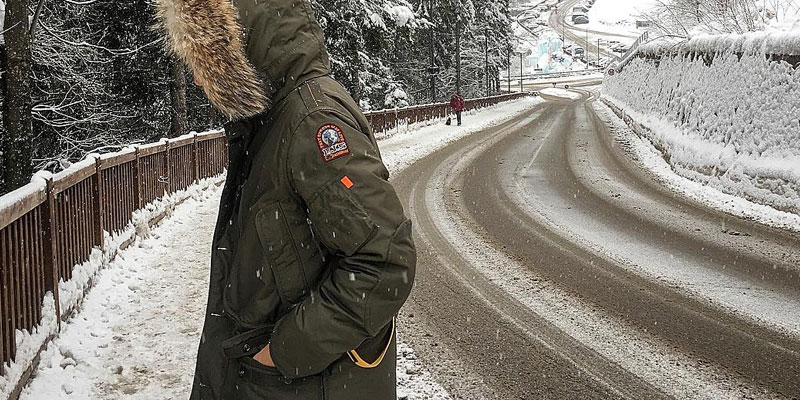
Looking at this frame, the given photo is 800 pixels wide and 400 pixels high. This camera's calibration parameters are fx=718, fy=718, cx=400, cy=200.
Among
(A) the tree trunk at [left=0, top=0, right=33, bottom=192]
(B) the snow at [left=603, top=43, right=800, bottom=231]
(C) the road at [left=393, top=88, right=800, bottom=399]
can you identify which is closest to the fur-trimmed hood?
(C) the road at [left=393, top=88, right=800, bottom=399]

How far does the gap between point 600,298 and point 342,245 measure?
5271mm

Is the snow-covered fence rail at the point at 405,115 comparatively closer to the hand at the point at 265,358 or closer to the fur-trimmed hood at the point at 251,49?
the fur-trimmed hood at the point at 251,49

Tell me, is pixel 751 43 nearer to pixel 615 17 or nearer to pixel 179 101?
pixel 179 101

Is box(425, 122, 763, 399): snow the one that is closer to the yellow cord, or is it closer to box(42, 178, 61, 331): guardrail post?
the yellow cord

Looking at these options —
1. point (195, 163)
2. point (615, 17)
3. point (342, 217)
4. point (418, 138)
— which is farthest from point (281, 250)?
point (615, 17)

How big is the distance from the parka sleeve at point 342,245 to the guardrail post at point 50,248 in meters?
4.35

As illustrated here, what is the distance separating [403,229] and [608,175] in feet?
47.1

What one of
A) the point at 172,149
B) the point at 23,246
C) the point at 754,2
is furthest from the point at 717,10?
the point at 23,246

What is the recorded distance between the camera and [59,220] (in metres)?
6.29

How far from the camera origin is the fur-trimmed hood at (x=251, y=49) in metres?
2.11

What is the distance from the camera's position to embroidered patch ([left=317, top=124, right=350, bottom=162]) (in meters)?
2.01

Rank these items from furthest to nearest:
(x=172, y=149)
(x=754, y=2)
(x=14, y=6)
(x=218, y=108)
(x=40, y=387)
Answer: (x=754, y=2)
(x=14, y=6)
(x=172, y=149)
(x=40, y=387)
(x=218, y=108)

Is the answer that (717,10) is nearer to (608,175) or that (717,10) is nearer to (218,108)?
(608,175)

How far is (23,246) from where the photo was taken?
16.8 feet
